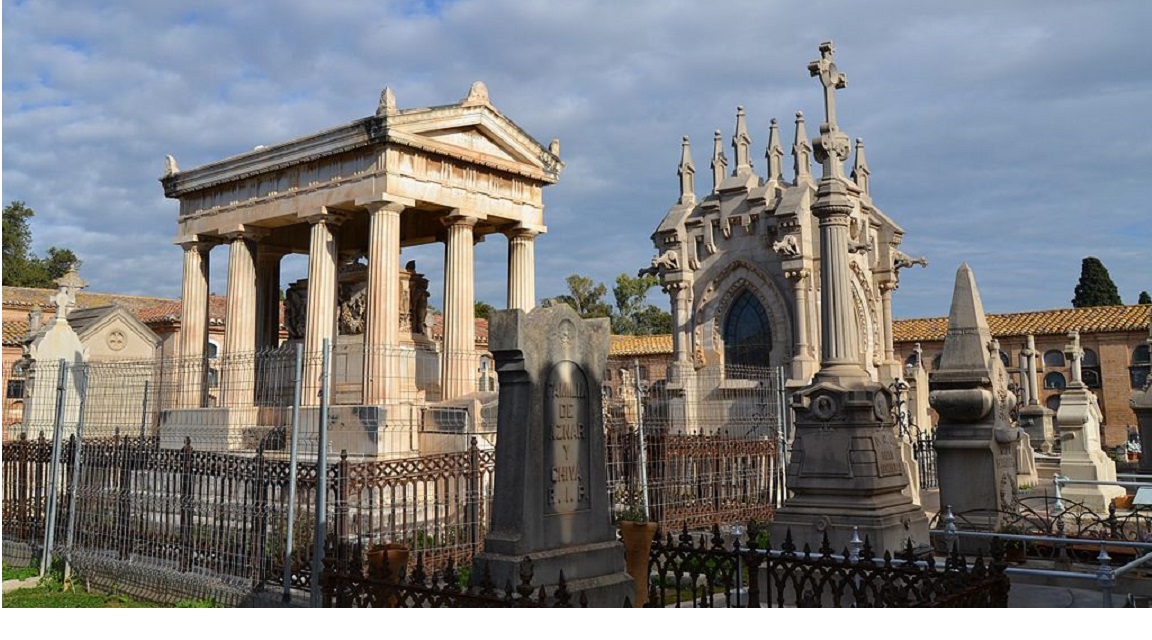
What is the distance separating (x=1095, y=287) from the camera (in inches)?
2119

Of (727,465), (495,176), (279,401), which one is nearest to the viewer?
(727,465)

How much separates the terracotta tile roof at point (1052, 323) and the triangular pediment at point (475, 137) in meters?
25.5

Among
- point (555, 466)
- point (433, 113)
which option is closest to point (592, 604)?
A: point (555, 466)

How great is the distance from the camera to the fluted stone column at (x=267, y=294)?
24.4 m

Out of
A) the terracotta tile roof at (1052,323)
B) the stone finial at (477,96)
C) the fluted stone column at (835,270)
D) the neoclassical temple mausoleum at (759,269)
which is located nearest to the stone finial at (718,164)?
the neoclassical temple mausoleum at (759,269)

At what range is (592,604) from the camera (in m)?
6.64

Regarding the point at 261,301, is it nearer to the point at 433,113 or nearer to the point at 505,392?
the point at 433,113

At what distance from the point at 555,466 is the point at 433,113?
13872 millimetres

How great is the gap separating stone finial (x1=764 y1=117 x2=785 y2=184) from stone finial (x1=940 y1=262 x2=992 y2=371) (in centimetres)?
1231

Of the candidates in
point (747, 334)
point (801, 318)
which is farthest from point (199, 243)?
point (801, 318)

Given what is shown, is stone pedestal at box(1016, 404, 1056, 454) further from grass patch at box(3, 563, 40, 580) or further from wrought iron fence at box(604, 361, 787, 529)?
grass patch at box(3, 563, 40, 580)

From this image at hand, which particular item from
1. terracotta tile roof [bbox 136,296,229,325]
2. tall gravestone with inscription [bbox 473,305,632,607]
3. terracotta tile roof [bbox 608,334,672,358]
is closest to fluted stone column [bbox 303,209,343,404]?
tall gravestone with inscription [bbox 473,305,632,607]

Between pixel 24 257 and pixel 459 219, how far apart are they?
1862 inches

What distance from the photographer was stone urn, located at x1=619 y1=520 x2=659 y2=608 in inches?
304
